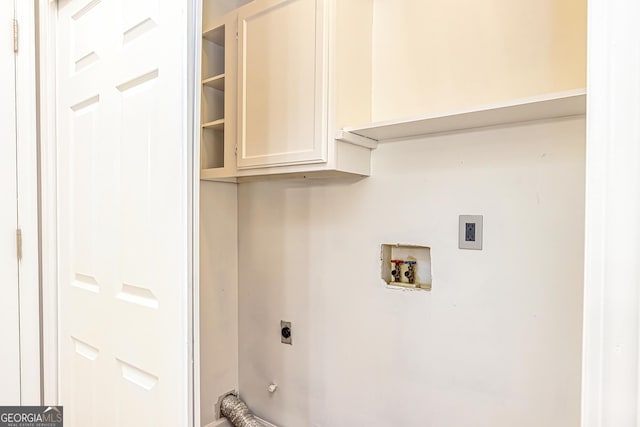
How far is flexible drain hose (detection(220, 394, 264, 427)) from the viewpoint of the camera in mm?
2237

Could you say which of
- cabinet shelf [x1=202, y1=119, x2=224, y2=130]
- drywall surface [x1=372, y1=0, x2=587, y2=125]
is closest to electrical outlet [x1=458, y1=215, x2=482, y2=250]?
drywall surface [x1=372, y1=0, x2=587, y2=125]

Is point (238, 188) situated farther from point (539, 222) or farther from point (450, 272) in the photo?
point (539, 222)

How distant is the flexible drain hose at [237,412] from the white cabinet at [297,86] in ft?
4.68

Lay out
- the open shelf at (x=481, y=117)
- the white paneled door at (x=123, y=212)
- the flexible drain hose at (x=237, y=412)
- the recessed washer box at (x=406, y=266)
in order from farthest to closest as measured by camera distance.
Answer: the flexible drain hose at (x=237, y=412) < the recessed washer box at (x=406, y=266) < the open shelf at (x=481, y=117) < the white paneled door at (x=123, y=212)

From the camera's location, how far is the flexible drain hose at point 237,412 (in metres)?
2.24

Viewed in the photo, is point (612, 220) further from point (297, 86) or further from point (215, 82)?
point (215, 82)

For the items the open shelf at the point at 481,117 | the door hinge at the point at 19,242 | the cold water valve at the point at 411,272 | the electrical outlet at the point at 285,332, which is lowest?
the electrical outlet at the point at 285,332

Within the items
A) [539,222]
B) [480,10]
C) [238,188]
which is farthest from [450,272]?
[238,188]

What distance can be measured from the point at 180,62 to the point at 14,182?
2.90ft

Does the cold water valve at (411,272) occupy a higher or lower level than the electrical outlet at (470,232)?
lower

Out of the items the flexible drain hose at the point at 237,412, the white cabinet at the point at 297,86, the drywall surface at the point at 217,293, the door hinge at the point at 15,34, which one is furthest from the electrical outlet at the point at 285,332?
the door hinge at the point at 15,34

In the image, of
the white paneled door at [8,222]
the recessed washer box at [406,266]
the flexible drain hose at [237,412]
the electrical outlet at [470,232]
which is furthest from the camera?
the flexible drain hose at [237,412]

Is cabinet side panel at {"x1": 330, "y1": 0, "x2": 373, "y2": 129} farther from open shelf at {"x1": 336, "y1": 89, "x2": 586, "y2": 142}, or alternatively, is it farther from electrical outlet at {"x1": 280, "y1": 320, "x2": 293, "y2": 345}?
electrical outlet at {"x1": 280, "y1": 320, "x2": 293, "y2": 345}

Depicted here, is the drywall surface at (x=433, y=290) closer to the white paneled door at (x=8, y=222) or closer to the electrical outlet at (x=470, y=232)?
the electrical outlet at (x=470, y=232)
